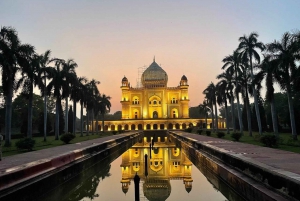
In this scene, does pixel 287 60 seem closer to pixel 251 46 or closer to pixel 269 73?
pixel 269 73

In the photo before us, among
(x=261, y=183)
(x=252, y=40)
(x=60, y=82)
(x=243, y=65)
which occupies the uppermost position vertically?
(x=252, y=40)

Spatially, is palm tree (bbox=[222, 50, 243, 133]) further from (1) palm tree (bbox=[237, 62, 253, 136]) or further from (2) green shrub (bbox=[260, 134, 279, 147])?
(2) green shrub (bbox=[260, 134, 279, 147])

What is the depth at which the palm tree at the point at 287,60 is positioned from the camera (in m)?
18.2

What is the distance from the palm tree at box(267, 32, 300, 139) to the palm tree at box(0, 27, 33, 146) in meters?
17.4

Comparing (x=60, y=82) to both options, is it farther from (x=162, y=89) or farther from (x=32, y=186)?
(x=162, y=89)

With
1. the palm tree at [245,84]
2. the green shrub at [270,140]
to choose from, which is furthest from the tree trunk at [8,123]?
the palm tree at [245,84]

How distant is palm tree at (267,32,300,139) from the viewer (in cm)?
1816

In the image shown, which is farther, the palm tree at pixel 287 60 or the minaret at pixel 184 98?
the minaret at pixel 184 98

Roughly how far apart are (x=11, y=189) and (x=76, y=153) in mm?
4545

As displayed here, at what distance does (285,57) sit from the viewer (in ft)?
60.1

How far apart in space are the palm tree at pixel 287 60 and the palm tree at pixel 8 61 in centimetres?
1744

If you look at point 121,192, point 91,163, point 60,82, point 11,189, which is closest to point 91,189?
point 121,192

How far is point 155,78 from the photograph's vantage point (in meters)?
69.0

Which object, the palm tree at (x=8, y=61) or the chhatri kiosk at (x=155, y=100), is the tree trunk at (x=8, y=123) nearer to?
the palm tree at (x=8, y=61)
